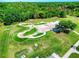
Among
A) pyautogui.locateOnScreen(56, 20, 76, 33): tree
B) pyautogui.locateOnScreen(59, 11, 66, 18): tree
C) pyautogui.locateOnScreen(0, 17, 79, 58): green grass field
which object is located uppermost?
pyautogui.locateOnScreen(59, 11, 66, 18): tree

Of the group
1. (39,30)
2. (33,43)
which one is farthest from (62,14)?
(33,43)

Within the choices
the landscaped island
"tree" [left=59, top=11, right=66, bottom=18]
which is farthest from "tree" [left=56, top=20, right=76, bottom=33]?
"tree" [left=59, top=11, right=66, bottom=18]

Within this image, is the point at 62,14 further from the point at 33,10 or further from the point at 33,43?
the point at 33,43

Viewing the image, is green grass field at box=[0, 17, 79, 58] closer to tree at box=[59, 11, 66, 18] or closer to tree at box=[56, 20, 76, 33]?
tree at box=[56, 20, 76, 33]

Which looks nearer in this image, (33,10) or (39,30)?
(39,30)

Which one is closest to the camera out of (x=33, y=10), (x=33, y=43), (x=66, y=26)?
(x=33, y=43)

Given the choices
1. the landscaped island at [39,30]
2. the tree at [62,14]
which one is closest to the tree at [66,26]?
the landscaped island at [39,30]

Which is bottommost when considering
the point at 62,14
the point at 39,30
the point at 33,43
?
the point at 33,43
